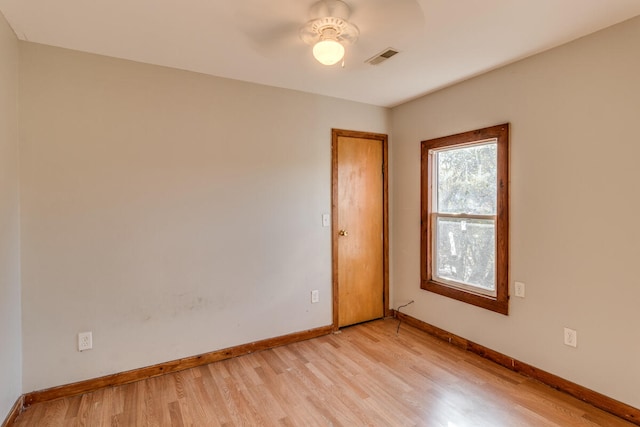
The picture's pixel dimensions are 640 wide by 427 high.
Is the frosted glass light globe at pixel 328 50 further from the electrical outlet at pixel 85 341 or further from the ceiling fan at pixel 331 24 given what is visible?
the electrical outlet at pixel 85 341

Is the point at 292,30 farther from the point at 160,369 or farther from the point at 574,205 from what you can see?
the point at 160,369

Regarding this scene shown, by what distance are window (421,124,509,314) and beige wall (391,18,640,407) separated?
0.34 feet

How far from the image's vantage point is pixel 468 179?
303 centimetres

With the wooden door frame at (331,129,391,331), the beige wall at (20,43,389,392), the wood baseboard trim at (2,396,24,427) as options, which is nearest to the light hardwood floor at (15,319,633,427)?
the wood baseboard trim at (2,396,24,427)

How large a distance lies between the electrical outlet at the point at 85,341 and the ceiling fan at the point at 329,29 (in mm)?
2410

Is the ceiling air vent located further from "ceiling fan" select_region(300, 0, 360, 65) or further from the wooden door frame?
the wooden door frame

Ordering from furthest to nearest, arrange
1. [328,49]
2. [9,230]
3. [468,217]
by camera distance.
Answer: [468,217]
[9,230]
[328,49]

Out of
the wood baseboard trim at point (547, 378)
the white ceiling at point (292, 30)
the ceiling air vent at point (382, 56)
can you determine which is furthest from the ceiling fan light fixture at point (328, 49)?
the wood baseboard trim at point (547, 378)

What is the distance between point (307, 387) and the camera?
2.39 metres

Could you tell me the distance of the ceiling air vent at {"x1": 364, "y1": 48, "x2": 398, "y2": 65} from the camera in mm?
2310

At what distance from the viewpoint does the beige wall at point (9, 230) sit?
188 cm

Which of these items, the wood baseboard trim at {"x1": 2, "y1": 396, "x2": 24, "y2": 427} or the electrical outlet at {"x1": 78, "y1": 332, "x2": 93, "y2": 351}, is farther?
the electrical outlet at {"x1": 78, "y1": 332, "x2": 93, "y2": 351}

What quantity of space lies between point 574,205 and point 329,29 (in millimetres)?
1973

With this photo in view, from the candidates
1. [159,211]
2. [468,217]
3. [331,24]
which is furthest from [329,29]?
[468,217]
